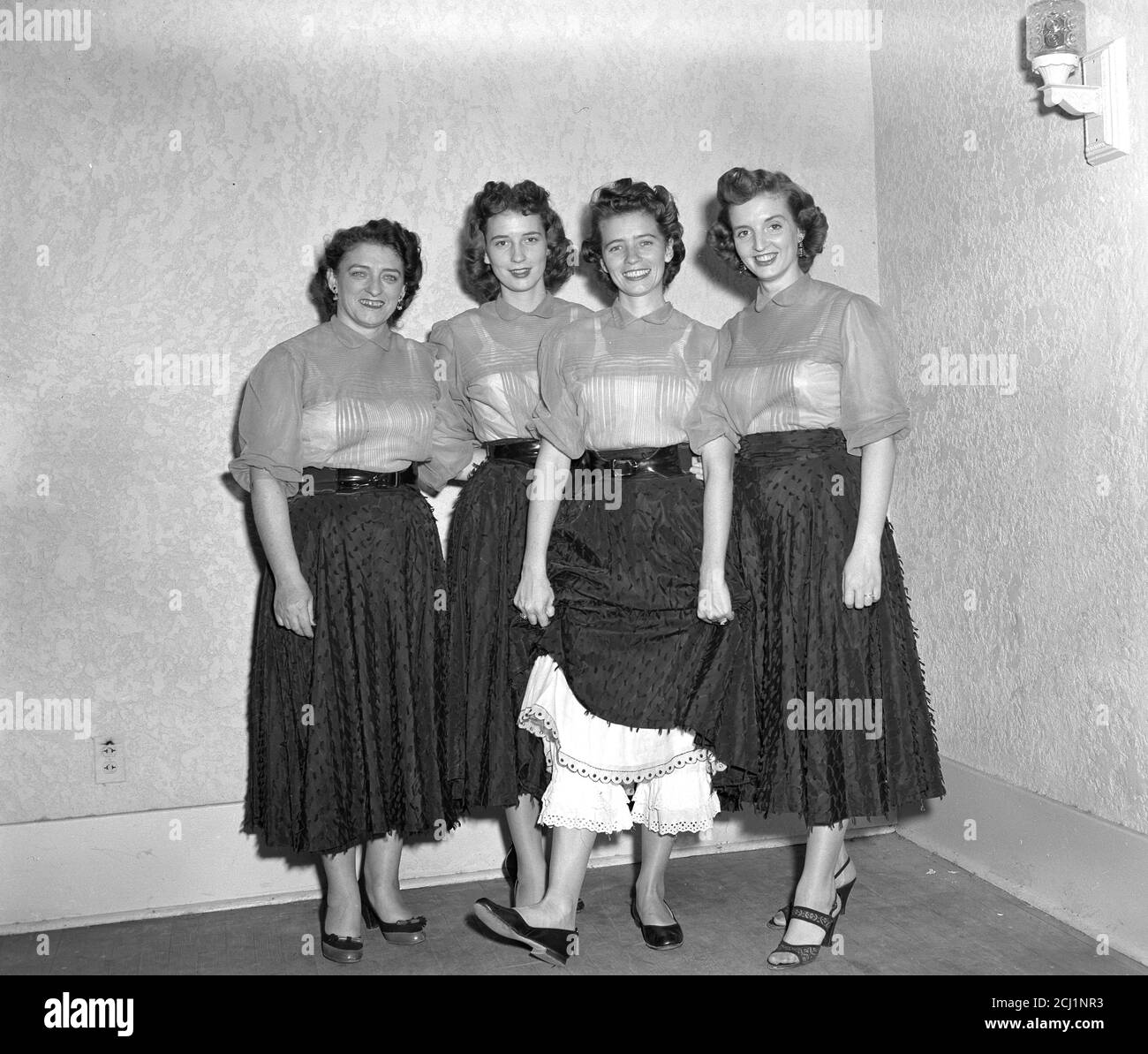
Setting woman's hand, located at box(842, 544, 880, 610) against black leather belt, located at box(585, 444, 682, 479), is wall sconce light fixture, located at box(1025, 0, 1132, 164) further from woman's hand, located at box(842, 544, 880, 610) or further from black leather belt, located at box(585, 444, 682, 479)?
black leather belt, located at box(585, 444, 682, 479)

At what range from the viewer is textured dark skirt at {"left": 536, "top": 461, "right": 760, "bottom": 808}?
2.50 m

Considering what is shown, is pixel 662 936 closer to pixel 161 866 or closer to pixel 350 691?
pixel 350 691

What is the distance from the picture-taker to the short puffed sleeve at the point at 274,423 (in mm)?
2580

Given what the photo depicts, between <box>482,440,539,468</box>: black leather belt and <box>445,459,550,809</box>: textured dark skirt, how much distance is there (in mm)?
15

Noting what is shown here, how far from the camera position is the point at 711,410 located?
2.54 m

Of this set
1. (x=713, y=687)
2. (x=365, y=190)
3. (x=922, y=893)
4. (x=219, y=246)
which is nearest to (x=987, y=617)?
(x=922, y=893)

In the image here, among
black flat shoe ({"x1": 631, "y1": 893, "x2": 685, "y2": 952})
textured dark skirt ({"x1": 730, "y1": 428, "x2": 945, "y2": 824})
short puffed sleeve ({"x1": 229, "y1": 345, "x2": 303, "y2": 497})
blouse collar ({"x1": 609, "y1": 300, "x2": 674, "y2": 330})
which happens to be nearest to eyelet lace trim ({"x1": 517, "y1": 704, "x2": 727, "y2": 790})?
textured dark skirt ({"x1": 730, "y1": 428, "x2": 945, "y2": 824})

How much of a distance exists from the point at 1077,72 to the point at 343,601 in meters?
1.90

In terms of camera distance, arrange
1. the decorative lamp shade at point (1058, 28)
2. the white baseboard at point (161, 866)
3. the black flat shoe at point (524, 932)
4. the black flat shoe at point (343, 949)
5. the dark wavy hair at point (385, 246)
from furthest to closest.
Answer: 1. the white baseboard at point (161, 866)
2. the dark wavy hair at point (385, 246)
3. the black flat shoe at point (343, 949)
4. the decorative lamp shade at point (1058, 28)
5. the black flat shoe at point (524, 932)

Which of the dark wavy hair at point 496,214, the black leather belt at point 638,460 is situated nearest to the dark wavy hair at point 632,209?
the dark wavy hair at point 496,214

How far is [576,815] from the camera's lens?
8.11ft

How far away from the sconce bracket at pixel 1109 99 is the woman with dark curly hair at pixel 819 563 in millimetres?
560

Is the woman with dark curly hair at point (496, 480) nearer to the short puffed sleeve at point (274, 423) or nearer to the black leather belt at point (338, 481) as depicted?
the black leather belt at point (338, 481)

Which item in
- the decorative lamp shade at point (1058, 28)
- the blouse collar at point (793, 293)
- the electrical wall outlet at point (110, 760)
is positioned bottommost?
the electrical wall outlet at point (110, 760)
